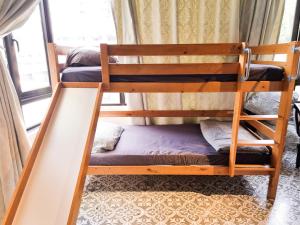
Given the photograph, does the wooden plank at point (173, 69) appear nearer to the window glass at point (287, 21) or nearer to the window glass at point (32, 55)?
the window glass at point (32, 55)

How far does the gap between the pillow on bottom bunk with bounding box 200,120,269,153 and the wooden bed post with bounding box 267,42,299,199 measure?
0.13 metres

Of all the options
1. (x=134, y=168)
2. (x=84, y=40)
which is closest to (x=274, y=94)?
(x=134, y=168)

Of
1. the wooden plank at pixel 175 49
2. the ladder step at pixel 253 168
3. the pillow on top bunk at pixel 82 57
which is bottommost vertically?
the ladder step at pixel 253 168

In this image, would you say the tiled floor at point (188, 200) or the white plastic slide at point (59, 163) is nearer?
the white plastic slide at point (59, 163)

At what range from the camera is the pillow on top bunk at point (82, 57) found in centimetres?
180

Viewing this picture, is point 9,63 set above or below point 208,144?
above

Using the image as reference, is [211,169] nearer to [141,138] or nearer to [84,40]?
[141,138]

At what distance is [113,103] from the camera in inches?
119

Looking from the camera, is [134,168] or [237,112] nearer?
[237,112]

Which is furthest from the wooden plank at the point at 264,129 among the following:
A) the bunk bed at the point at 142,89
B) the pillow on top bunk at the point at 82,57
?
the pillow on top bunk at the point at 82,57

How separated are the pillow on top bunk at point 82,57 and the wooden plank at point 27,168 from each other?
0.99 feet

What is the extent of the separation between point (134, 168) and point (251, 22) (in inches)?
87.9

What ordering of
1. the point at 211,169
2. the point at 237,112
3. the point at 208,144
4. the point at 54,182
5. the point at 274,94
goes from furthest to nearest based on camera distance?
the point at 274,94
the point at 208,144
the point at 211,169
the point at 237,112
the point at 54,182

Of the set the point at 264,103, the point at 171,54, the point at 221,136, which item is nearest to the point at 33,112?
the point at 171,54
